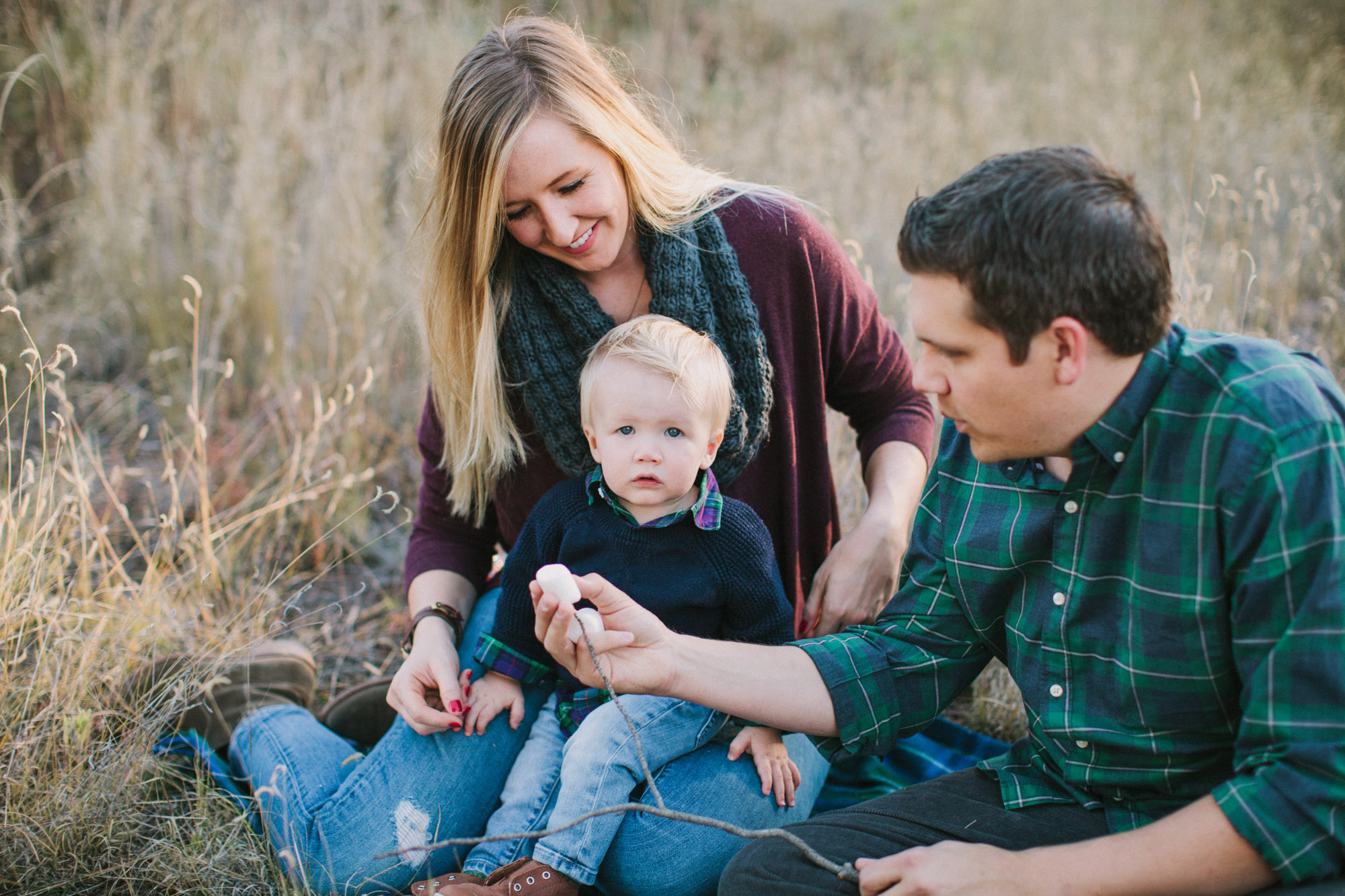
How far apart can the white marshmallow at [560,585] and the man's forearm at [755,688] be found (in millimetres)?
265

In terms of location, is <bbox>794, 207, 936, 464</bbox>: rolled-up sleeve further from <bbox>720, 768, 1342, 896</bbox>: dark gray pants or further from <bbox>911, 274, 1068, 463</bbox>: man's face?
<bbox>720, 768, 1342, 896</bbox>: dark gray pants

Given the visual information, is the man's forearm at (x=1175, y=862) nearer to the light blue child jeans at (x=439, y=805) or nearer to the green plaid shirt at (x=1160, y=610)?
the green plaid shirt at (x=1160, y=610)

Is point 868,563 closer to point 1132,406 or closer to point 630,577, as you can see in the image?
point 630,577

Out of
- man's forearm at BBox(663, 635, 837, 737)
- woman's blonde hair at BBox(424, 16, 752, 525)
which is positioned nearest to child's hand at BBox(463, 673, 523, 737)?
woman's blonde hair at BBox(424, 16, 752, 525)

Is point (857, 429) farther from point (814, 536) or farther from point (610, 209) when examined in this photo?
point (610, 209)

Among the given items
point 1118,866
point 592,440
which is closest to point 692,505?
point 592,440

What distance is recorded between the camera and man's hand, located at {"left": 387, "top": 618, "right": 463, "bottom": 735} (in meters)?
2.21

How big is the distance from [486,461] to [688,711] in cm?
82

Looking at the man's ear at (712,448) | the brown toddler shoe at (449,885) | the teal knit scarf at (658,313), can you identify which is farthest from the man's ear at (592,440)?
the brown toddler shoe at (449,885)

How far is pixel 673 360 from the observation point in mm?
2062

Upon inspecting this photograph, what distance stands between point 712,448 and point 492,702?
31.7 inches

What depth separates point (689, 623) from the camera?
215 cm

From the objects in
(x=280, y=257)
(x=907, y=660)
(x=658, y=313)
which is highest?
(x=658, y=313)

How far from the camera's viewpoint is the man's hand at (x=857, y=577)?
88.7 inches
